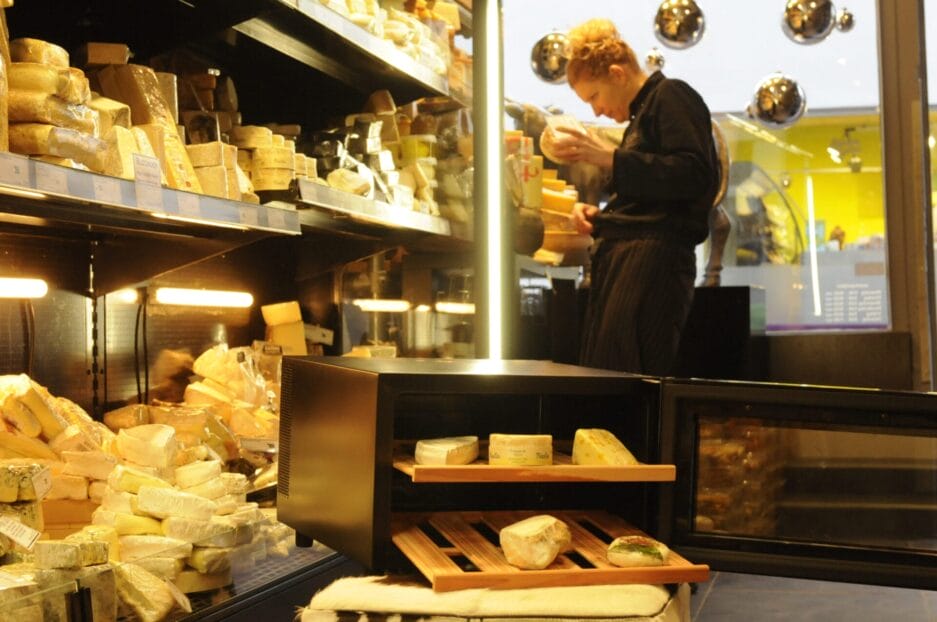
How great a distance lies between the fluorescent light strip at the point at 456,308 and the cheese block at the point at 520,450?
1827 mm

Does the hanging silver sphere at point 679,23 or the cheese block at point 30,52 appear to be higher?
the hanging silver sphere at point 679,23

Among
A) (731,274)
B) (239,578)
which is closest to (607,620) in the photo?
(239,578)

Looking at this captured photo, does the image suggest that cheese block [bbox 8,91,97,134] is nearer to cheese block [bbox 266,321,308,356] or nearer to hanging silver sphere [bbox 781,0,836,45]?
cheese block [bbox 266,321,308,356]

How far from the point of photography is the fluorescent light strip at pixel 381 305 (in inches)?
133

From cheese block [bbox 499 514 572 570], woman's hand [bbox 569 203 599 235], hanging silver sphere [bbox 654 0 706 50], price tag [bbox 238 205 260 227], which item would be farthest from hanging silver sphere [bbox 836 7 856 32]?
cheese block [bbox 499 514 572 570]

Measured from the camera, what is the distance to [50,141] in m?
1.67

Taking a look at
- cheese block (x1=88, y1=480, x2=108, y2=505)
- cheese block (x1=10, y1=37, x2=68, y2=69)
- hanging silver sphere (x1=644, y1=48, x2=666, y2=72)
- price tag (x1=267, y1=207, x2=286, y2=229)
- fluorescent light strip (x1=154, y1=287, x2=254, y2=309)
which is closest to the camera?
cheese block (x1=10, y1=37, x2=68, y2=69)

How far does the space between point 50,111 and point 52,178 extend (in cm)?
16

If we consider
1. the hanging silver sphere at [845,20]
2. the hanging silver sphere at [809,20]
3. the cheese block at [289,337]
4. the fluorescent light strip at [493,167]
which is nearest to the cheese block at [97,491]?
the cheese block at [289,337]

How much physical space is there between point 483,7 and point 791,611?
2.09 meters

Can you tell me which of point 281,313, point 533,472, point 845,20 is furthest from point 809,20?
point 533,472

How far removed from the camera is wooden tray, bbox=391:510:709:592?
1339 millimetres

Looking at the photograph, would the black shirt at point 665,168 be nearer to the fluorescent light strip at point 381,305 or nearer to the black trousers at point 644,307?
the black trousers at point 644,307

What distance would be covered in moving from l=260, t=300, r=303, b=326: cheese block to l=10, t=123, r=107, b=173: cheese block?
1361 mm
